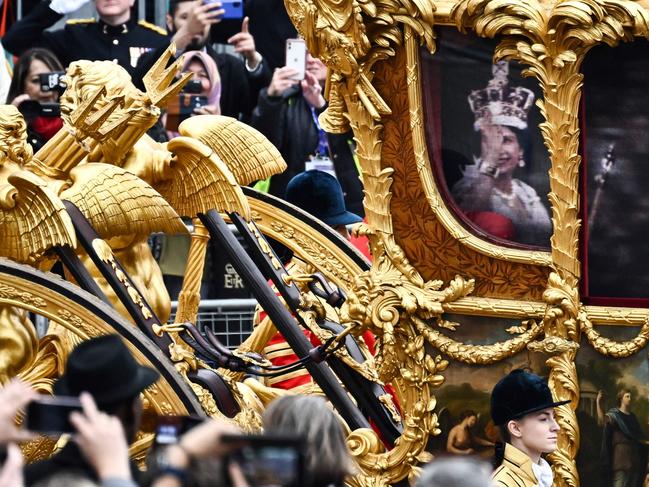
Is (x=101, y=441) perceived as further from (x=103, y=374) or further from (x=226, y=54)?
(x=226, y=54)

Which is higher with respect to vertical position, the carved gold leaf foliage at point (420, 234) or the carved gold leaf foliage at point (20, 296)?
the carved gold leaf foliage at point (420, 234)

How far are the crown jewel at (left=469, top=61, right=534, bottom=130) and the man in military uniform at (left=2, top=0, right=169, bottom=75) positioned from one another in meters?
4.57

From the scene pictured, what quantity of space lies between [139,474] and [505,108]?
3282mm

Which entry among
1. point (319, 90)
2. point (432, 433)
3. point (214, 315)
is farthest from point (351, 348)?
point (319, 90)

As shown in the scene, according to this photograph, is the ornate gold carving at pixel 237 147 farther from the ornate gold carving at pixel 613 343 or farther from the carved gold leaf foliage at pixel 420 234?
the ornate gold carving at pixel 613 343

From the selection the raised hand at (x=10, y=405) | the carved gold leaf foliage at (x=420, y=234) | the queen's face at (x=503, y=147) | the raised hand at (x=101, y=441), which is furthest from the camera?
the carved gold leaf foliage at (x=420, y=234)

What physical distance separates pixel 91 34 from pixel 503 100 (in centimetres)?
506

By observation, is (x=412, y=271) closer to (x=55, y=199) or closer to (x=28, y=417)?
(x=55, y=199)

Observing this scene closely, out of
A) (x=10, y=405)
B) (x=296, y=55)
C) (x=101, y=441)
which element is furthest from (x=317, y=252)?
(x=101, y=441)

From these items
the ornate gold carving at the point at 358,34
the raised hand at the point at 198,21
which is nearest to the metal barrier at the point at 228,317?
the raised hand at the point at 198,21

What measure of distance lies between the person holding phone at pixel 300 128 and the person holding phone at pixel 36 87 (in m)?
1.40

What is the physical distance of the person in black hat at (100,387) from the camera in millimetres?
5348

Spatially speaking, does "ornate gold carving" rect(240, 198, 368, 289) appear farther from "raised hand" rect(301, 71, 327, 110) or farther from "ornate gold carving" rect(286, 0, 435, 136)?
"ornate gold carving" rect(286, 0, 435, 136)

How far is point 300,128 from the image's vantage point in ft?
43.7
